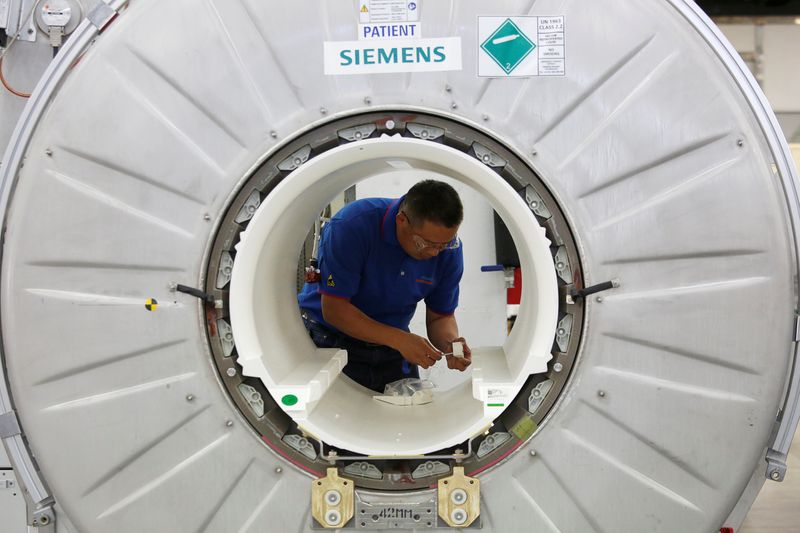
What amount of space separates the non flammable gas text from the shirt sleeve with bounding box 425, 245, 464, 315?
4.24 ft

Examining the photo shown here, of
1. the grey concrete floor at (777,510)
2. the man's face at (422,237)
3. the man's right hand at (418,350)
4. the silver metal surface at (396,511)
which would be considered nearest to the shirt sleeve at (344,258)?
the man's face at (422,237)

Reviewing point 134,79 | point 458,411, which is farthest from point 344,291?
point 134,79

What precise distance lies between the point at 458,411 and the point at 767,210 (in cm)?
84

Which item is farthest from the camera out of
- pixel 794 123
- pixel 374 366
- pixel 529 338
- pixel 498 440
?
pixel 794 123

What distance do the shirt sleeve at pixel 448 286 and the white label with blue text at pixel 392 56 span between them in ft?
4.23

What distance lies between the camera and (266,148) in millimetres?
1271

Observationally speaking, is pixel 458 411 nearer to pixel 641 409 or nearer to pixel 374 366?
pixel 641 409

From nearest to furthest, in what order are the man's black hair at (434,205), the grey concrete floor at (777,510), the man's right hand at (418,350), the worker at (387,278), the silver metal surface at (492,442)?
the silver metal surface at (492,442), the man's black hair at (434,205), the worker at (387,278), the man's right hand at (418,350), the grey concrete floor at (777,510)

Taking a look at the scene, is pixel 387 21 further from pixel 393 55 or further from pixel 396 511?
pixel 396 511

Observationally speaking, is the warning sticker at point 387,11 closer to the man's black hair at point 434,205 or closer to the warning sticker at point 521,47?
the warning sticker at point 521,47

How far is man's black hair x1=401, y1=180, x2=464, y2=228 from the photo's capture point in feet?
6.64

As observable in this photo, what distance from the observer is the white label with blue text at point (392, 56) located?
49.5 inches

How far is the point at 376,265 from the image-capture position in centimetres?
240

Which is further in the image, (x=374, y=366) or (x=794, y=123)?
(x=794, y=123)
